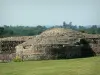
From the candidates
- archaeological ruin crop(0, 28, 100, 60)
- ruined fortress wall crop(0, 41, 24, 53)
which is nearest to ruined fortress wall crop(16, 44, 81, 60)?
archaeological ruin crop(0, 28, 100, 60)

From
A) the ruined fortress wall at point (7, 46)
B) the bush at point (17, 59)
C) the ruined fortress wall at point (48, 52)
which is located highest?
the ruined fortress wall at point (7, 46)

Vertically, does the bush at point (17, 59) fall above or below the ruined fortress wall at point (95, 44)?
below

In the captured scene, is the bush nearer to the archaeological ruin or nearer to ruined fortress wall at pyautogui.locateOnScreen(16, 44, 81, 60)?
the archaeological ruin

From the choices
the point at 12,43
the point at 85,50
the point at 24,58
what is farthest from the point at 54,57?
the point at 12,43

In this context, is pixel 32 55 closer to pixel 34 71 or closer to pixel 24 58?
pixel 24 58

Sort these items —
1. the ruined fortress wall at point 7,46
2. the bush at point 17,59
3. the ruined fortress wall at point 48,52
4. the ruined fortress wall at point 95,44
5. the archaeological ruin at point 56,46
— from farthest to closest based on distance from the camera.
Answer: the ruined fortress wall at point 7,46
the ruined fortress wall at point 95,44
the archaeological ruin at point 56,46
the ruined fortress wall at point 48,52
the bush at point 17,59

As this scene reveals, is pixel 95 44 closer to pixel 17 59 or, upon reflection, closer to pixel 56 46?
pixel 56 46

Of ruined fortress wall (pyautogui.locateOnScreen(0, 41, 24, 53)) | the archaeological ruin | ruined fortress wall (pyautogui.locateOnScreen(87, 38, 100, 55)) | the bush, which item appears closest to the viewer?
the bush

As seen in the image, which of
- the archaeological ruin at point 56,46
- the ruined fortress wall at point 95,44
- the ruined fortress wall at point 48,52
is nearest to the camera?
the ruined fortress wall at point 48,52

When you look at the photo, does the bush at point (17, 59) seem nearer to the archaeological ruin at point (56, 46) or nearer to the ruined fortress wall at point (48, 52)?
the archaeological ruin at point (56, 46)

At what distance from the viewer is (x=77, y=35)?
3353 cm

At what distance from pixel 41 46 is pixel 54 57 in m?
1.55

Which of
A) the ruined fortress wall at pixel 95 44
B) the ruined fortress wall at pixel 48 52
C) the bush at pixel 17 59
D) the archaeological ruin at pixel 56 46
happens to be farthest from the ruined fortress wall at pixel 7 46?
the ruined fortress wall at pixel 95 44

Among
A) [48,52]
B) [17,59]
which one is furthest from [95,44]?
[17,59]
